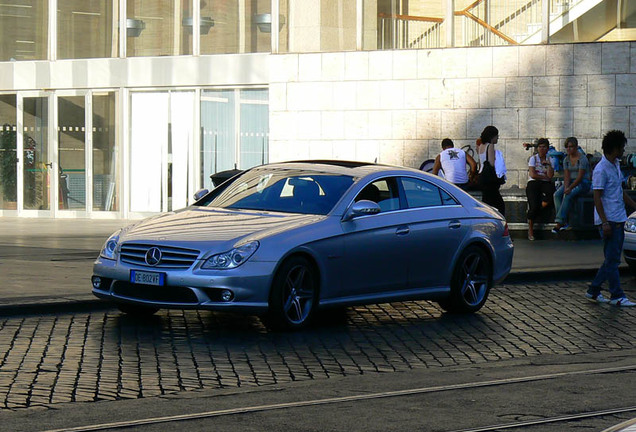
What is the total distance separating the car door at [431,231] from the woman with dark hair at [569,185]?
9061 mm

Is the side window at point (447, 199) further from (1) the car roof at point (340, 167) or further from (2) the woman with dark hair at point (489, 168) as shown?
(2) the woman with dark hair at point (489, 168)

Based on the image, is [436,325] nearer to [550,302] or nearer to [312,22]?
[550,302]

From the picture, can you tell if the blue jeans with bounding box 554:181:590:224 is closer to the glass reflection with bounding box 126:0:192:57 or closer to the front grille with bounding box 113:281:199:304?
the glass reflection with bounding box 126:0:192:57

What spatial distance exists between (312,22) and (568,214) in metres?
8.02

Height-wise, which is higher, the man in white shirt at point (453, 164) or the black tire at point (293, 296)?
the man in white shirt at point (453, 164)

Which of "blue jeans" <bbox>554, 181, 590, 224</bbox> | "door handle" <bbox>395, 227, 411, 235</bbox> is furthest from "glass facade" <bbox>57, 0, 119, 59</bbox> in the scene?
"door handle" <bbox>395, 227, 411, 235</bbox>

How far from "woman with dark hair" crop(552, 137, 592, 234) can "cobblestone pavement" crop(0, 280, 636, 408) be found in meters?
8.19

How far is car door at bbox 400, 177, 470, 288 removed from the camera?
11570mm

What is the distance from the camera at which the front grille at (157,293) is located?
1009 centimetres

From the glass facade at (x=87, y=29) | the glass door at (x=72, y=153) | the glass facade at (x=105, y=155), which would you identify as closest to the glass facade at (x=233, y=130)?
the glass facade at (x=105, y=155)

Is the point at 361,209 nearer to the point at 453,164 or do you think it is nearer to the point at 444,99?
the point at 453,164

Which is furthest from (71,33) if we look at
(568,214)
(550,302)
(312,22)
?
(550,302)

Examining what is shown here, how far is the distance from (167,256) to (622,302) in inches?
203

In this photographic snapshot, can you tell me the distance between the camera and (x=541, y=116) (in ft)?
80.7
